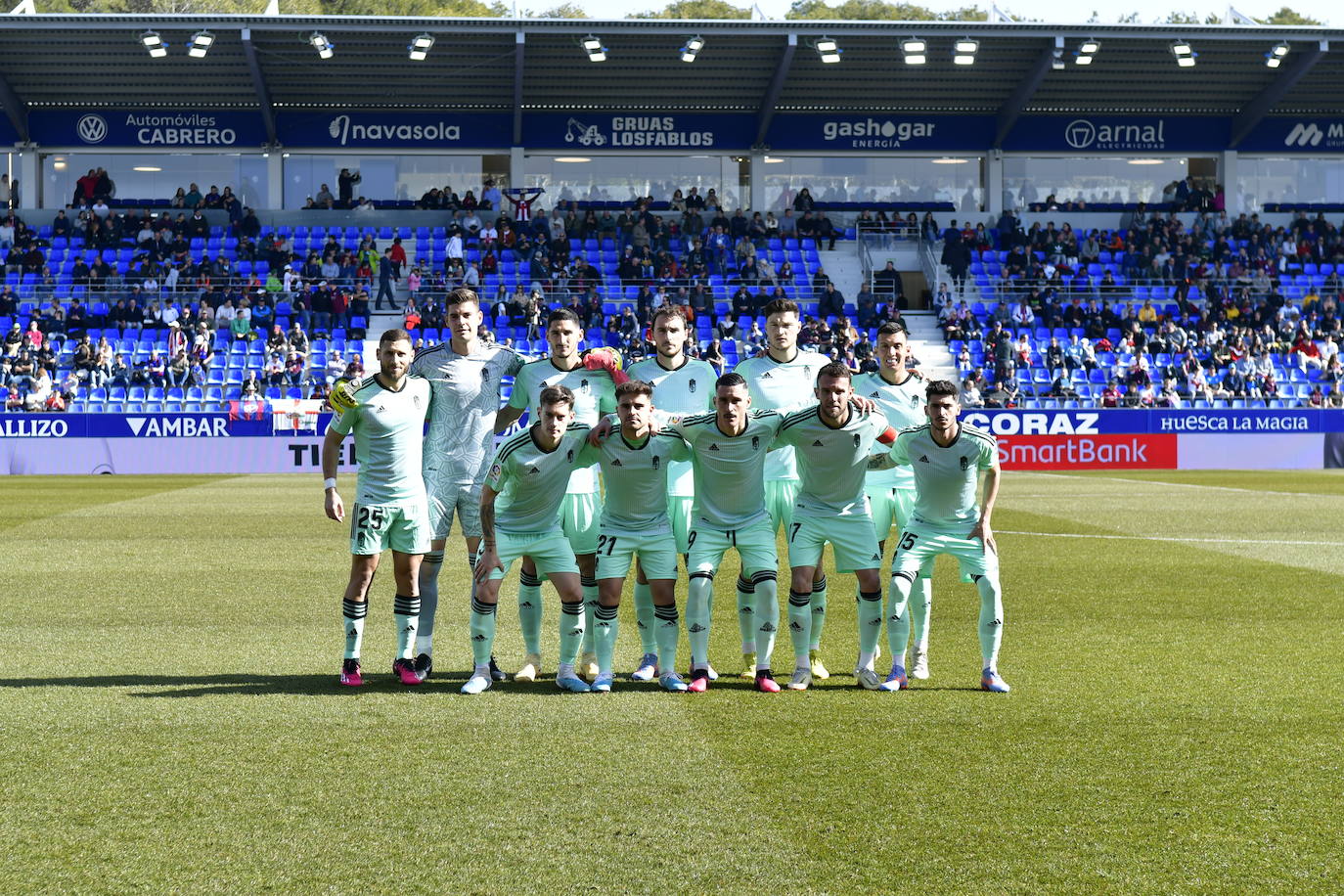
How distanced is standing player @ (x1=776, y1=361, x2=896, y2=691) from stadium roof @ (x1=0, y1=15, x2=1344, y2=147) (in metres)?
32.1

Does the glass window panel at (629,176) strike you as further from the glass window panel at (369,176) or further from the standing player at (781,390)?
the standing player at (781,390)

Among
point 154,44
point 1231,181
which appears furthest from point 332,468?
point 1231,181

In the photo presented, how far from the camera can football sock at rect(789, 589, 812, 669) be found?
793 centimetres

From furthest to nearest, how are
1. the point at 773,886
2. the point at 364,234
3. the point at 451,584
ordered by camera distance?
the point at 364,234 < the point at 451,584 < the point at 773,886

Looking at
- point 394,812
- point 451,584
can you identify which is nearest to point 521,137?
point 451,584

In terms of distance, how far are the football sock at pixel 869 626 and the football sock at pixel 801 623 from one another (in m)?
0.31

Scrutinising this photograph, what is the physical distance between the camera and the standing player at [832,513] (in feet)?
26.2

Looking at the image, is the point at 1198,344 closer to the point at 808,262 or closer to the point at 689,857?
the point at 808,262

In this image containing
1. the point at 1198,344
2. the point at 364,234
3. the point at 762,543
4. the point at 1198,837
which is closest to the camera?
the point at 1198,837

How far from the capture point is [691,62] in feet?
133

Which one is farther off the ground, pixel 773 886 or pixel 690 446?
pixel 690 446

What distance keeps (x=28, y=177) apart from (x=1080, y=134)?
31.4 m

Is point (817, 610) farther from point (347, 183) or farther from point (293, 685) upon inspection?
point (347, 183)

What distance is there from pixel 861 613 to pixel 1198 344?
1223 inches
